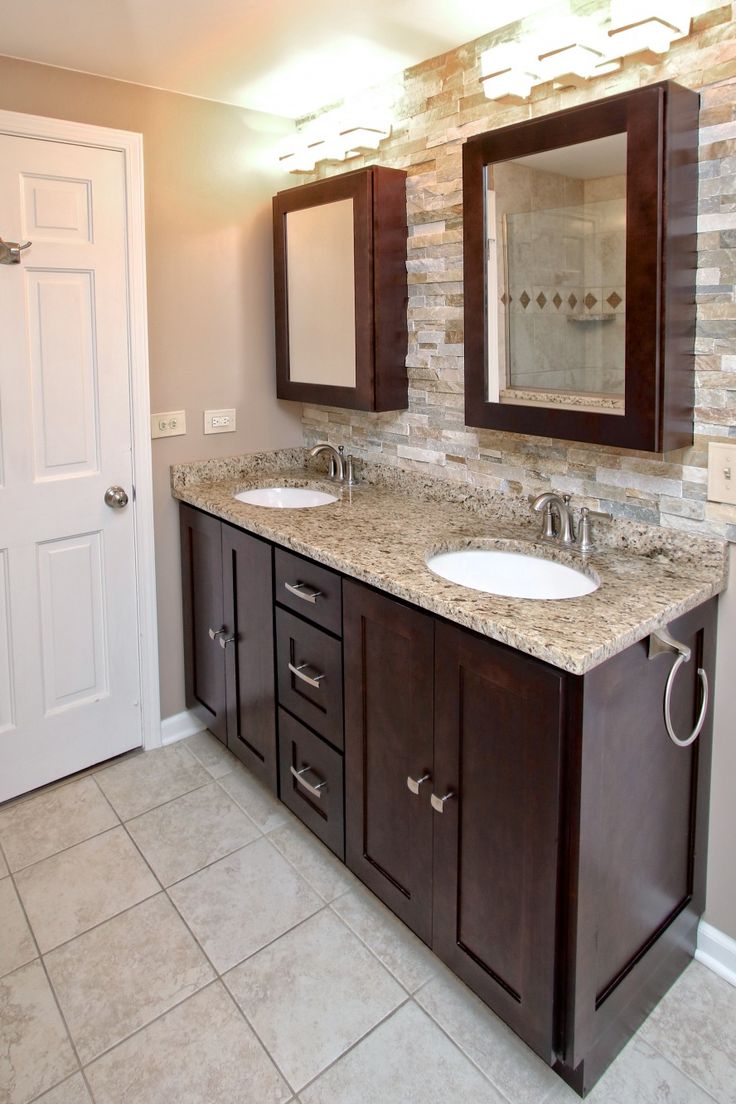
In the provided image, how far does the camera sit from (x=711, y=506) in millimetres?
1635

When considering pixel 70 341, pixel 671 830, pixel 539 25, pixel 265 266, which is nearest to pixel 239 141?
pixel 265 266

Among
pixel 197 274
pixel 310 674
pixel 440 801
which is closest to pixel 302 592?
pixel 310 674

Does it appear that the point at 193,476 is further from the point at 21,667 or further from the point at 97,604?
the point at 21,667

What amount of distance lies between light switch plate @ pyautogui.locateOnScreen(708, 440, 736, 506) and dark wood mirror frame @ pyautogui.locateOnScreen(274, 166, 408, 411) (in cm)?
103

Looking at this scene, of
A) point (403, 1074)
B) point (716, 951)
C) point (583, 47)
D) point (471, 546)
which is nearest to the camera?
point (403, 1074)

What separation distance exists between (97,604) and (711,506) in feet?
6.06

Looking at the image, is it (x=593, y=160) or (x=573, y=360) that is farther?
(x=573, y=360)

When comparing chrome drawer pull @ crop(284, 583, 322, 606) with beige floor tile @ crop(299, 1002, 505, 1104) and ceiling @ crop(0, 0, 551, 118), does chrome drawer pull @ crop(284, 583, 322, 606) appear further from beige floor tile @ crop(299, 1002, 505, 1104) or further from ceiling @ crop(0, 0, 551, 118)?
ceiling @ crop(0, 0, 551, 118)

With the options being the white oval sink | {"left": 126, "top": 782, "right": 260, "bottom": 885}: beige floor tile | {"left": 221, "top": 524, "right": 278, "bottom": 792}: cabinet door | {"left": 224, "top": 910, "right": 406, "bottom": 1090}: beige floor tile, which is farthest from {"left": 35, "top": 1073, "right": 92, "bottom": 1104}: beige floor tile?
the white oval sink

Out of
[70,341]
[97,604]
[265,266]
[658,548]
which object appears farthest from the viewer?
[265,266]

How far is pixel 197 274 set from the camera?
8.31ft

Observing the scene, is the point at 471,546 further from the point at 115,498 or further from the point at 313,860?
the point at 115,498

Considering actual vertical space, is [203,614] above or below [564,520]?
below

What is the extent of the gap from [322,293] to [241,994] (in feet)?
6.45
